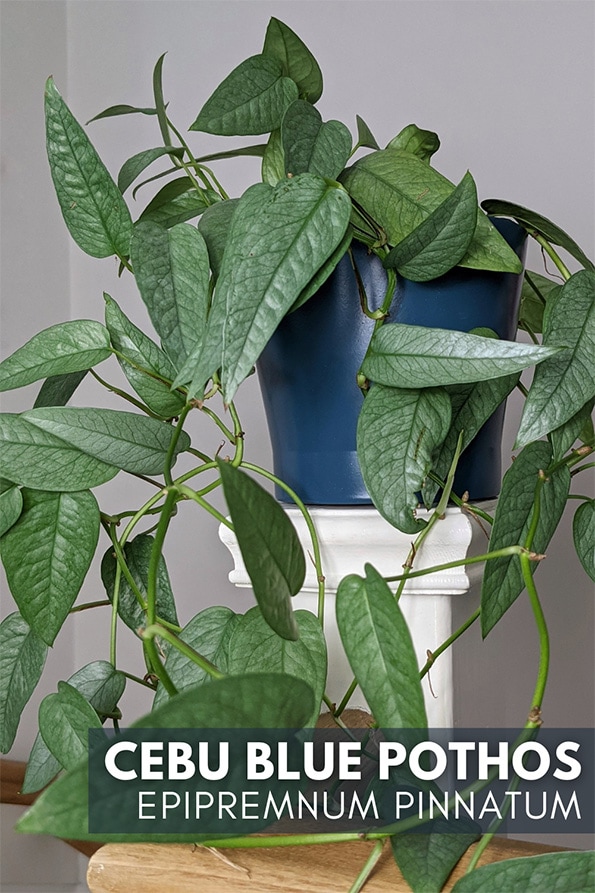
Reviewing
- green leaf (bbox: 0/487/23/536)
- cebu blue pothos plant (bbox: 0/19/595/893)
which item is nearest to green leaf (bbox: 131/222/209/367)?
cebu blue pothos plant (bbox: 0/19/595/893)

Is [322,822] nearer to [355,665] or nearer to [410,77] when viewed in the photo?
[355,665]

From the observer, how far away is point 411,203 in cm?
44

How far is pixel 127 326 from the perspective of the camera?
1.56 ft

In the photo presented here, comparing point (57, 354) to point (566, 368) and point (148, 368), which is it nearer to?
point (148, 368)

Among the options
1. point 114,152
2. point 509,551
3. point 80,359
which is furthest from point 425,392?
point 114,152

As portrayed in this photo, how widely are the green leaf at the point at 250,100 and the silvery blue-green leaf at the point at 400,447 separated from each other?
18 cm

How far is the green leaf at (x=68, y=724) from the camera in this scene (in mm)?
427

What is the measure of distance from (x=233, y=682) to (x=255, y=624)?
139 millimetres

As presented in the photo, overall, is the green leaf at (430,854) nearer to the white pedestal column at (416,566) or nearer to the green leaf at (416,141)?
the white pedestal column at (416,566)

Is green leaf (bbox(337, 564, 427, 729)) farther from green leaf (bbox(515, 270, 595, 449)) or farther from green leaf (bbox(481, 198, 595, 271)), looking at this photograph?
A: green leaf (bbox(481, 198, 595, 271))

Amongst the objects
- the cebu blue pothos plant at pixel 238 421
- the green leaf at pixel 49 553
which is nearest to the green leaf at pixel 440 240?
the cebu blue pothos plant at pixel 238 421

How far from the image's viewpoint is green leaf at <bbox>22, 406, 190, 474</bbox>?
0.44m

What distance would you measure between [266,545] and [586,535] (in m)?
0.24

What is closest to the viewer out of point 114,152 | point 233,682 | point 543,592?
point 233,682
